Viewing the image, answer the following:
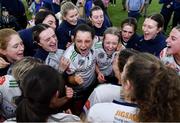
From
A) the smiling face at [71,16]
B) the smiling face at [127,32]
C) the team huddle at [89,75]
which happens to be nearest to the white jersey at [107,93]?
the team huddle at [89,75]

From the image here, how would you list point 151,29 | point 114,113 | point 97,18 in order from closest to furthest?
point 114,113 < point 151,29 < point 97,18

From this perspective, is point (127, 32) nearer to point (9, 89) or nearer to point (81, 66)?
point (81, 66)

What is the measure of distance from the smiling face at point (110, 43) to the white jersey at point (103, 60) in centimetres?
5

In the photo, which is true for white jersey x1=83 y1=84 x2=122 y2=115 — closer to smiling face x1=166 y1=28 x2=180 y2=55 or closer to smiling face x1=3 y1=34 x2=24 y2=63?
smiling face x1=166 y1=28 x2=180 y2=55

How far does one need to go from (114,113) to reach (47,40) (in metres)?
1.98

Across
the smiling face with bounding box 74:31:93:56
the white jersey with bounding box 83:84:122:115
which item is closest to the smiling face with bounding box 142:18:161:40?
the smiling face with bounding box 74:31:93:56

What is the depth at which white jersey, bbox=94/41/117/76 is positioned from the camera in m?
4.22

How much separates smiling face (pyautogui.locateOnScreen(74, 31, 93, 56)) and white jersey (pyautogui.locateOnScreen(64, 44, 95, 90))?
63 millimetres

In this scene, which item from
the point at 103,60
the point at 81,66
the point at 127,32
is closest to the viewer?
the point at 81,66

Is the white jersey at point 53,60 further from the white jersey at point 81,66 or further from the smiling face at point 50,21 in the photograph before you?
the smiling face at point 50,21

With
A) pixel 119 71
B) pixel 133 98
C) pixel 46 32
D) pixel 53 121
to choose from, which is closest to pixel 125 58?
pixel 119 71

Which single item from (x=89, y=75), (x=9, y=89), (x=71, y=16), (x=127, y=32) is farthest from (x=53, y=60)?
(x=127, y=32)

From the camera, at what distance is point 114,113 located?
7.04 feet

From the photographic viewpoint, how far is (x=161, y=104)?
1.97m
